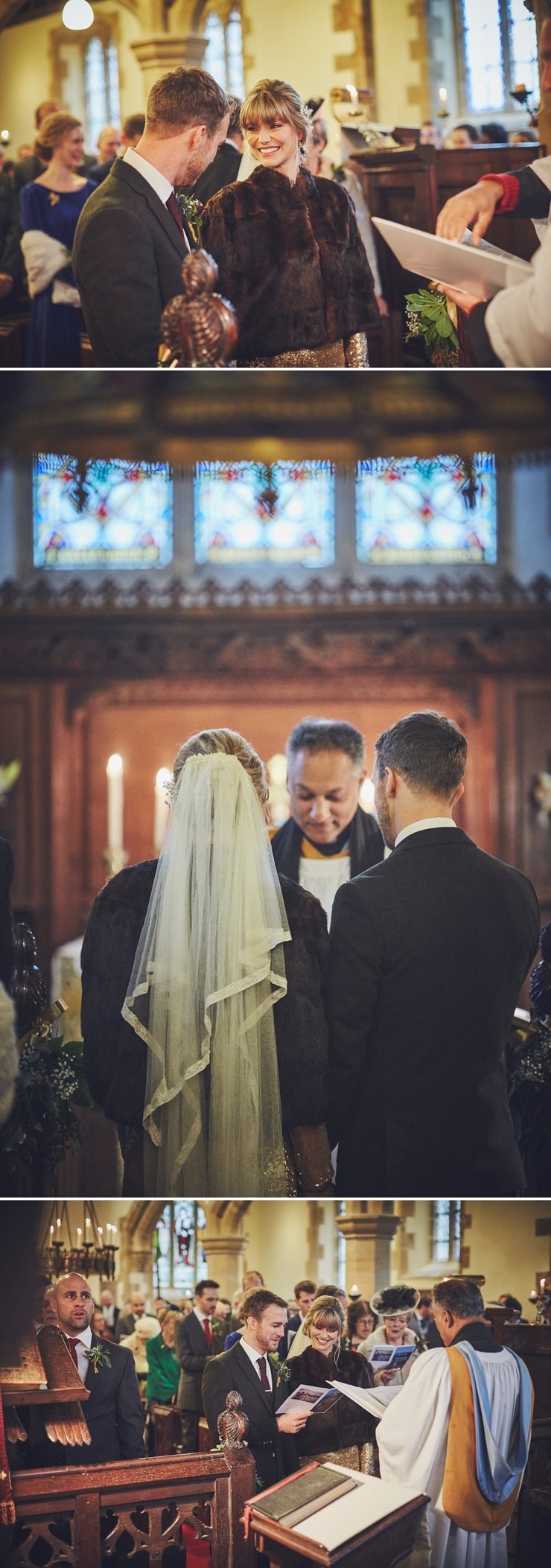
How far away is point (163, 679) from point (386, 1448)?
8.70 ft

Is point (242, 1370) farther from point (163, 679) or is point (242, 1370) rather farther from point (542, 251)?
point (542, 251)

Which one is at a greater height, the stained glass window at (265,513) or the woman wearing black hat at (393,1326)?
the stained glass window at (265,513)

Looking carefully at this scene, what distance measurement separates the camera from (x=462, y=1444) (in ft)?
16.5

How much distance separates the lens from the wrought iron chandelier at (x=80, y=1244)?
17.3ft

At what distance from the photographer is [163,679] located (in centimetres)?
559

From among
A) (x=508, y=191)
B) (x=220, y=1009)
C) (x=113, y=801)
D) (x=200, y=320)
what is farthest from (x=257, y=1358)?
(x=508, y=191)

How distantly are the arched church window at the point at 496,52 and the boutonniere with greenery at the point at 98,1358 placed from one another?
5958 millimetres

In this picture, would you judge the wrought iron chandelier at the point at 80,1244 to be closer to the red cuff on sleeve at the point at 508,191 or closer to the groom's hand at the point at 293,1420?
the groom's hand at the point at 293,1420

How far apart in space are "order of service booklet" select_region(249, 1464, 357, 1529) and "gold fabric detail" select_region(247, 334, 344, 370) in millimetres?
3587

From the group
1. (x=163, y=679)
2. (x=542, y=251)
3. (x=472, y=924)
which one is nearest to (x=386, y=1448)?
(x=472, y=924)

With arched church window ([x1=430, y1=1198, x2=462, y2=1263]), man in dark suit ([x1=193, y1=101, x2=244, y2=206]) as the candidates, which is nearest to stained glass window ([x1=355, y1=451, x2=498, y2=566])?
man in dark suit ([x1=193, y1=101, x2=244, y2=206])

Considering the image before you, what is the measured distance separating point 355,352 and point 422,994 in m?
2.23

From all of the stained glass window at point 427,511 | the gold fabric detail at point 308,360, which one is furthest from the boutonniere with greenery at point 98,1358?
the gold fabric detail at point 308,360

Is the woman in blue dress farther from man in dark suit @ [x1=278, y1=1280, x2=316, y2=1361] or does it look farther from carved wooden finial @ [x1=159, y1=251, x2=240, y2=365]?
man in dark suit @ [x1=278, y1=1280, x2=316, y2=1361]
